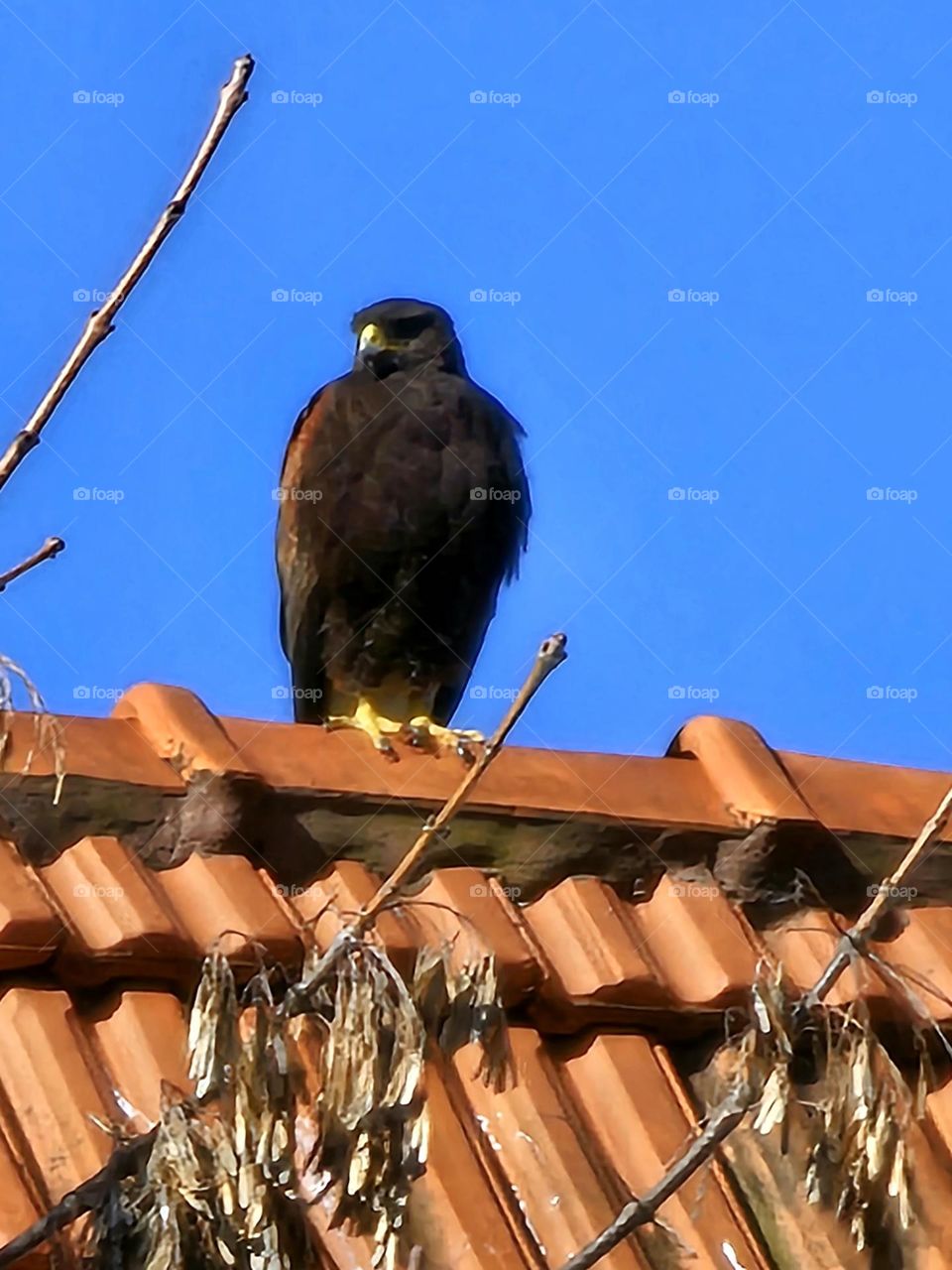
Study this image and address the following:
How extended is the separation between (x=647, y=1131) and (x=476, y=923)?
11.0 inches

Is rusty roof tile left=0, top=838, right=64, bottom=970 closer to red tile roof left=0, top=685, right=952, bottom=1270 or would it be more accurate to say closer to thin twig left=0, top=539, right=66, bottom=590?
→ red tile roof left=0, top=685, right=952, bottom=1270

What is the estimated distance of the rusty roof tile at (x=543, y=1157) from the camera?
1901 mm

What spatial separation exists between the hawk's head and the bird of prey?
0.88ft

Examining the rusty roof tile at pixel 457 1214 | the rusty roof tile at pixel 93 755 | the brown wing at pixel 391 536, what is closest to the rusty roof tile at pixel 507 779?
the rusty roof tile at pixel 93 755

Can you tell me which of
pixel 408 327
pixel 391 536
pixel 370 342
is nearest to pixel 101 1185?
pixel 391 536

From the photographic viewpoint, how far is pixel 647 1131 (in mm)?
2025

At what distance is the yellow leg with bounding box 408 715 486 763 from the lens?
9.19 feet

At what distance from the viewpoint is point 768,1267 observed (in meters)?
1.96

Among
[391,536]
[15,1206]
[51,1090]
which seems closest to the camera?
[15,1206]

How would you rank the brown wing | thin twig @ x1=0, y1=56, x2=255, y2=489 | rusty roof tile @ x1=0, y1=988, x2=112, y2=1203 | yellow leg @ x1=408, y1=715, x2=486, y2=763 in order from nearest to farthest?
thin twig @ x1=0, y1=56, x2=255, y2=489 → rusty roof tile @ x1=0, y1=988, x2=112, y2=1203 → yellow leg @ x1=408, y1=715, x2=486, y2=763 → the brown wing

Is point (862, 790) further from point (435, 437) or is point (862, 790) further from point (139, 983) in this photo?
point (435, 437)

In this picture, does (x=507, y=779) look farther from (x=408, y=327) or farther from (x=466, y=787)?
(x=408, y=327)

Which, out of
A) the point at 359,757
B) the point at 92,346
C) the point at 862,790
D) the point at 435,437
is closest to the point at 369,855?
the point at 359,757

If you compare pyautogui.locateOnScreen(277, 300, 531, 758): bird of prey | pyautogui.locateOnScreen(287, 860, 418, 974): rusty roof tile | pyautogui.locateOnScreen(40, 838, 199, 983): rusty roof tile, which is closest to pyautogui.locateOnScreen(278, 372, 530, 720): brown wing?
pyautogui.locateOnScreen(277, 300, 531, 758): bird of prey
